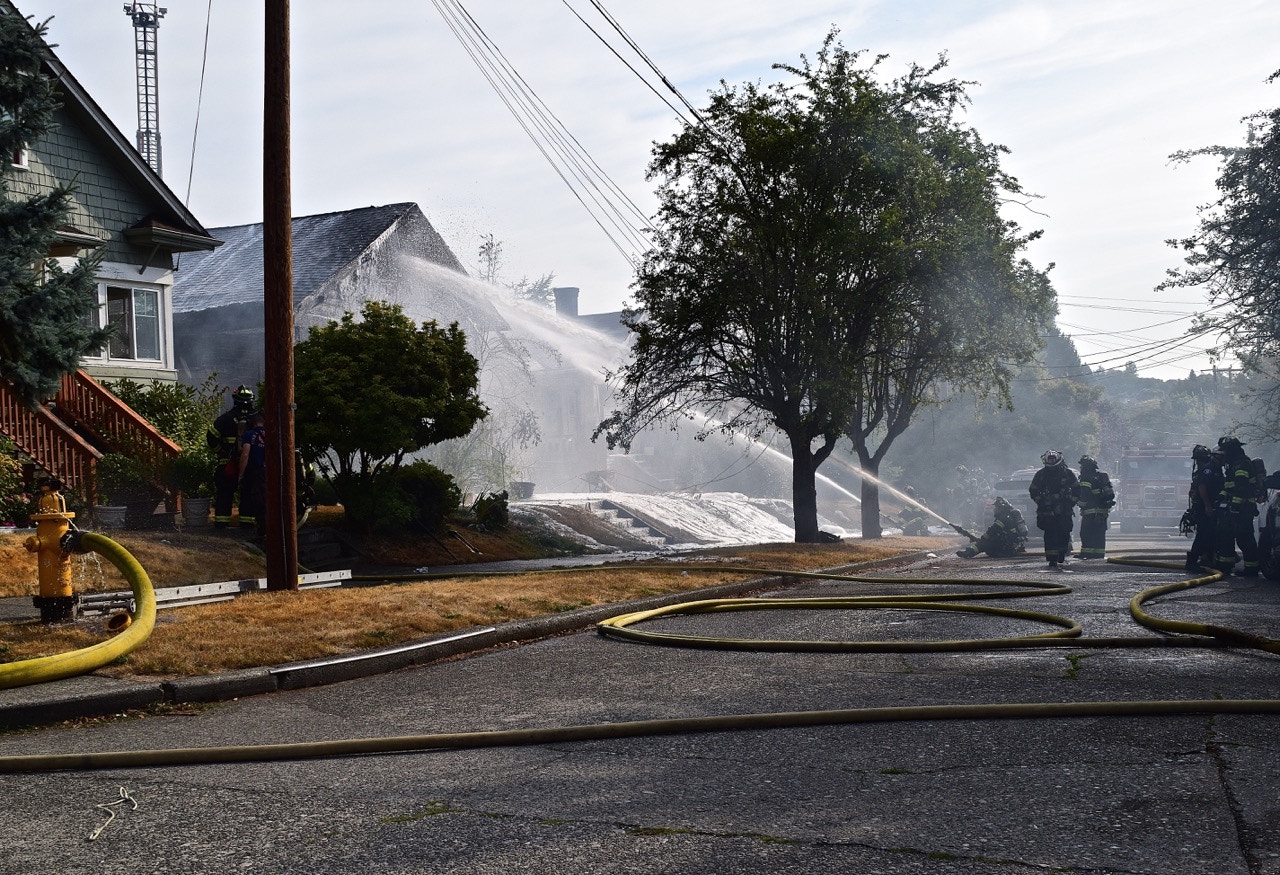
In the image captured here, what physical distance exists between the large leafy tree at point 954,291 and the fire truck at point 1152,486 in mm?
9417

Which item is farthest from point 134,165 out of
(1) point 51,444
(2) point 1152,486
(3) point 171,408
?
(2) point 1152,486

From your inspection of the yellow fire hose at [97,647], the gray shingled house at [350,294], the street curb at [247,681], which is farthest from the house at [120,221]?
the street curb at [247,681]

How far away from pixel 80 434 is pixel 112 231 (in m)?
5.63

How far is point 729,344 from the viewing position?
2195cm

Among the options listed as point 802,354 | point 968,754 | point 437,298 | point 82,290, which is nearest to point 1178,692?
point 968,754

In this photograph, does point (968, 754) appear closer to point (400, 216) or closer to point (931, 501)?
point (400, 216)

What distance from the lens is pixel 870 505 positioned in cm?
3044

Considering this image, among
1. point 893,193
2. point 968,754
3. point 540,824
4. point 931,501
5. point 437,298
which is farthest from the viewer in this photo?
point 931,501

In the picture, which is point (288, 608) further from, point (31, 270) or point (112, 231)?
A: point (112, 231)

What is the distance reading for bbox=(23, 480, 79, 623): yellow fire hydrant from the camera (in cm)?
827

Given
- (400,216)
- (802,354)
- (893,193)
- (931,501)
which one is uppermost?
(400,216)

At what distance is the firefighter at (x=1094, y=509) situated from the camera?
19328 mm

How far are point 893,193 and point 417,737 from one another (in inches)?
686

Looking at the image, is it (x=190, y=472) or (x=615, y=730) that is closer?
(x=615, y=730)
